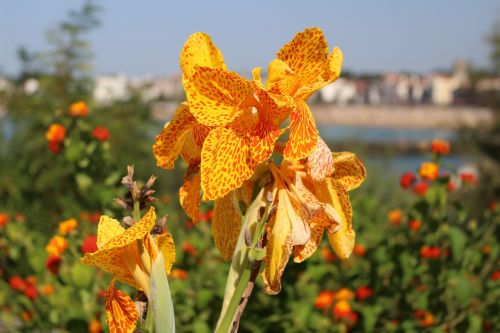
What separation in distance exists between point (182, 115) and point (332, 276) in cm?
202

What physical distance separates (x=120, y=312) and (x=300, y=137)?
27 centimetres

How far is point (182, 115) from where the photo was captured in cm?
80

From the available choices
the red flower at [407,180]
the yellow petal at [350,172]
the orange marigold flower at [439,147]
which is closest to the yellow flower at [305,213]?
the yellow petal at [350,172]

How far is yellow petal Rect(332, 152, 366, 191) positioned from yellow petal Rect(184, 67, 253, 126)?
0.17 m

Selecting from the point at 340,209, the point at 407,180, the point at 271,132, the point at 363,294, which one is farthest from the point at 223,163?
the point at 407,180

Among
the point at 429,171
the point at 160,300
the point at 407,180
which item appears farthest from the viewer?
the point at 407,180

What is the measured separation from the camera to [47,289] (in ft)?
7.42

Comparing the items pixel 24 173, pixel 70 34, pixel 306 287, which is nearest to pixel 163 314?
pixel 306 287

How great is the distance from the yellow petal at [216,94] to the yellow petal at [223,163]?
2 centimetres

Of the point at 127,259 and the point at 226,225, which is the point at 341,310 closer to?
the point at 226,225

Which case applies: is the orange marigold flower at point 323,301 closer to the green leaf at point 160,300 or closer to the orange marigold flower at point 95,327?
the orange marigold flower at point 95,327

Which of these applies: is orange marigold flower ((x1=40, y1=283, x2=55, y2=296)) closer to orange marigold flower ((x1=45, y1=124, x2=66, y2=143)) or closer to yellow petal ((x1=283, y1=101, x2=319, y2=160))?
orange marigold flower ((x1=45, y1=124, x2=66, y2=143))

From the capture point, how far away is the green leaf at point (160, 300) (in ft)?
2.29

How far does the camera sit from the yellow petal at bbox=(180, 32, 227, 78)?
0.73 meters
